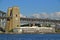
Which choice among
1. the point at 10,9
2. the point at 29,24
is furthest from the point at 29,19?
the point at 10,9

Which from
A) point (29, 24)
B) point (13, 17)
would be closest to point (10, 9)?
point (13, 17)

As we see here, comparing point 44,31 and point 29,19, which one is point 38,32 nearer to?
point 44,31

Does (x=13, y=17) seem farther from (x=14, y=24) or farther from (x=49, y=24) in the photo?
(x=49, y=24)

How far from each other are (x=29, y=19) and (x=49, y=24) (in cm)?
1642

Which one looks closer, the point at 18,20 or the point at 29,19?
the point at 18,20

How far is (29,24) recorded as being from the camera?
133m

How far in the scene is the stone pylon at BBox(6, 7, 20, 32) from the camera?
11906 centimetres

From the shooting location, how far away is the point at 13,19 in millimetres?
121312

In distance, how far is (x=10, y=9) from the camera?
124 metres

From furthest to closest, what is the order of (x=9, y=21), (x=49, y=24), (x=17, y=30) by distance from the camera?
(x=49, y=24), (x=9, y=21), (x=17, y=30)

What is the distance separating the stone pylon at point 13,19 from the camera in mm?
119062

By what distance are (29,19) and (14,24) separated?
12.6 meters

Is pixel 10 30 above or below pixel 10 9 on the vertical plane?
below

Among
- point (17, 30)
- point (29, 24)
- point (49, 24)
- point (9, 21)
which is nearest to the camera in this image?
point (17, 30)
